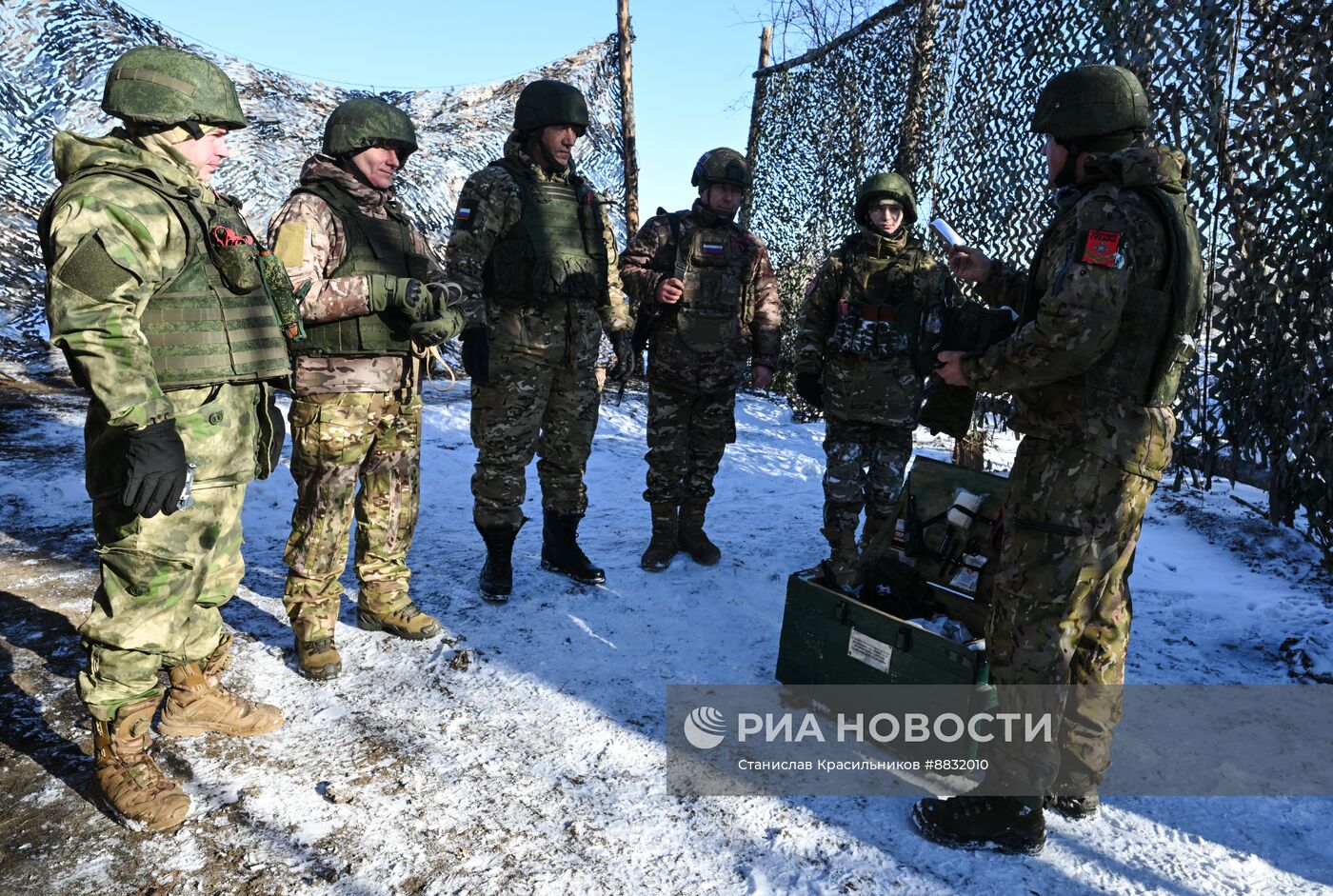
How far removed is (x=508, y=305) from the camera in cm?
395

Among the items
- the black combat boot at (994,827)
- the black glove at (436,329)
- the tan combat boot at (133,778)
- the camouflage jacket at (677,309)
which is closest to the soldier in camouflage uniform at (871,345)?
the camouflage jacket at (677,309)

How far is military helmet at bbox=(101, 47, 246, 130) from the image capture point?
229 cm

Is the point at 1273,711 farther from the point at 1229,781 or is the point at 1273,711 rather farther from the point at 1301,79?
the point at 1301,79

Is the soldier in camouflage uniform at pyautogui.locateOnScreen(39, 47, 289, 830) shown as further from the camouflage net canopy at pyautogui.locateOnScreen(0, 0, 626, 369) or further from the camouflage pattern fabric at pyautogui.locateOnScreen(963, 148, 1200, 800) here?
the camouflage net canopy at pyautogui.locateOnScreen(0, 0, 626, 369)

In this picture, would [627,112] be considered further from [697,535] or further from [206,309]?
[206,309]

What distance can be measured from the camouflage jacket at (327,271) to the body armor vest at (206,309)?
1.22 feet

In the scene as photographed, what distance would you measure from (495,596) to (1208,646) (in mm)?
3488

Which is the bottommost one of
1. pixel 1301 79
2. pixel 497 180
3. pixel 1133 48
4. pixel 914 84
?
pixel 497 180

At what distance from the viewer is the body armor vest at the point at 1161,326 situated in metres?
2.23

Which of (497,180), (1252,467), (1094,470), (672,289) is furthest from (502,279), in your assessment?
(1252,467)

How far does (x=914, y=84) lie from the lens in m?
6.59

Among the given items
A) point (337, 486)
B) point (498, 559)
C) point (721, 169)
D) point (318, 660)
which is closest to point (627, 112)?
point (721, 169)

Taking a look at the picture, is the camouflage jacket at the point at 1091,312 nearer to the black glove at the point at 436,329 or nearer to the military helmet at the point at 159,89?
the black glove at the point at 436,329

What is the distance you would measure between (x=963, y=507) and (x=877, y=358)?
98cm
